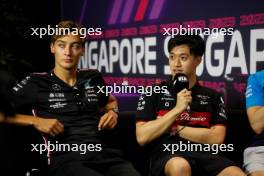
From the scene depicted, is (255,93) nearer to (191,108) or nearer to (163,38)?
(191,108)

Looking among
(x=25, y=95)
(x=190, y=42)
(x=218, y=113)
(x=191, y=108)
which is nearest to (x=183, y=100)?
(x=191, y=108)

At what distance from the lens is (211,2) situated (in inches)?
162

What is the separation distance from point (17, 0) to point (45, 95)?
10.8ft

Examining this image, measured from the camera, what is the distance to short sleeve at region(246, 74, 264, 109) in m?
2.59

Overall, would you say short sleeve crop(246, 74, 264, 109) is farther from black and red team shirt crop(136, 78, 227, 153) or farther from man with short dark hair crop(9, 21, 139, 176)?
man with short dark hair crop(9, 21, 139, 176)

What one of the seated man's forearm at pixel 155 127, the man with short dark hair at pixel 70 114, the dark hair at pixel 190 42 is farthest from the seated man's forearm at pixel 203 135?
the dark hair at pixel 190 42

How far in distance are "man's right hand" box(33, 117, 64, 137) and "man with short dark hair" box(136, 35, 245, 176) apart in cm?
43

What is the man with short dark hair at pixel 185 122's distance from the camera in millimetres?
2459

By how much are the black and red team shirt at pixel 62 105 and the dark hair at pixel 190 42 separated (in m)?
0.57

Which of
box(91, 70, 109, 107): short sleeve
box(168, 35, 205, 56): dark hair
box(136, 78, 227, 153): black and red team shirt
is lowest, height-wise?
box(136, 78, 227, 153): black and red team shirt

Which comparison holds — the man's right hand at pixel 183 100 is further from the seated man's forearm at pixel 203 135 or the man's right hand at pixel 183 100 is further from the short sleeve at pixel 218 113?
the short sleeve at pixel 218 113

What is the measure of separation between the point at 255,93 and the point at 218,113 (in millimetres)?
232

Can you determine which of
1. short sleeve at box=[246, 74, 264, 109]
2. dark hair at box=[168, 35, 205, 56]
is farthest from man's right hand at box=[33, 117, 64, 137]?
short sleeve at box=[246, 74, 264, 109]

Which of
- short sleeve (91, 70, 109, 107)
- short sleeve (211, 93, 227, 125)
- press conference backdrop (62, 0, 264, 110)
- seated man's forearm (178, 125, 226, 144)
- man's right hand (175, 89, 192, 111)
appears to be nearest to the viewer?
man's right hand (175, 89, 192, 111)
